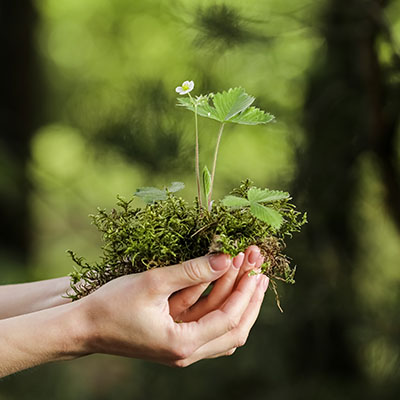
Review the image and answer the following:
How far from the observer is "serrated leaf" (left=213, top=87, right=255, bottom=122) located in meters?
0.76

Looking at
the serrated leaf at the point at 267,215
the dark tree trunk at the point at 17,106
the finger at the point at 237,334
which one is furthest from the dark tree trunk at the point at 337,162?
the dark tree trunk at the point at 17,106

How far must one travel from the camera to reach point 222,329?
30.1 inches

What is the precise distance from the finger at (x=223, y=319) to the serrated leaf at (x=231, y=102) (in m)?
0.24

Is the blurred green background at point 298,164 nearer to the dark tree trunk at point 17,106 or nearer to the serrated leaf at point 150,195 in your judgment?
the dark tree trunk at point 17,106

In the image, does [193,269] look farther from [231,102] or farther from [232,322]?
[231,102]

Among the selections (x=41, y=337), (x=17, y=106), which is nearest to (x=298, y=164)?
(x=41, y=337)

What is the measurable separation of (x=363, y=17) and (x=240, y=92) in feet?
3.47

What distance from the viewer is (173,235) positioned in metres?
0.75

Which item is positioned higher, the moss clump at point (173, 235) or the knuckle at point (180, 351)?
the moss clump at point (173, 235)

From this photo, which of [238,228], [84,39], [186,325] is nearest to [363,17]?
[238,228]

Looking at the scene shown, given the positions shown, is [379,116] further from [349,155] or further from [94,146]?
[94,146]

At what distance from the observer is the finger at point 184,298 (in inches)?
30.1

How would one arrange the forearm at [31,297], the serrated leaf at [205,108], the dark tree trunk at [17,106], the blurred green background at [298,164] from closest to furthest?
1. the serrated leaf at [205,108]
2. the forearm at [31,297]
3. the blurred green background at [298,164]
4. the dark tree trunk at [17,106]

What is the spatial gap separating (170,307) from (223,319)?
85mm
